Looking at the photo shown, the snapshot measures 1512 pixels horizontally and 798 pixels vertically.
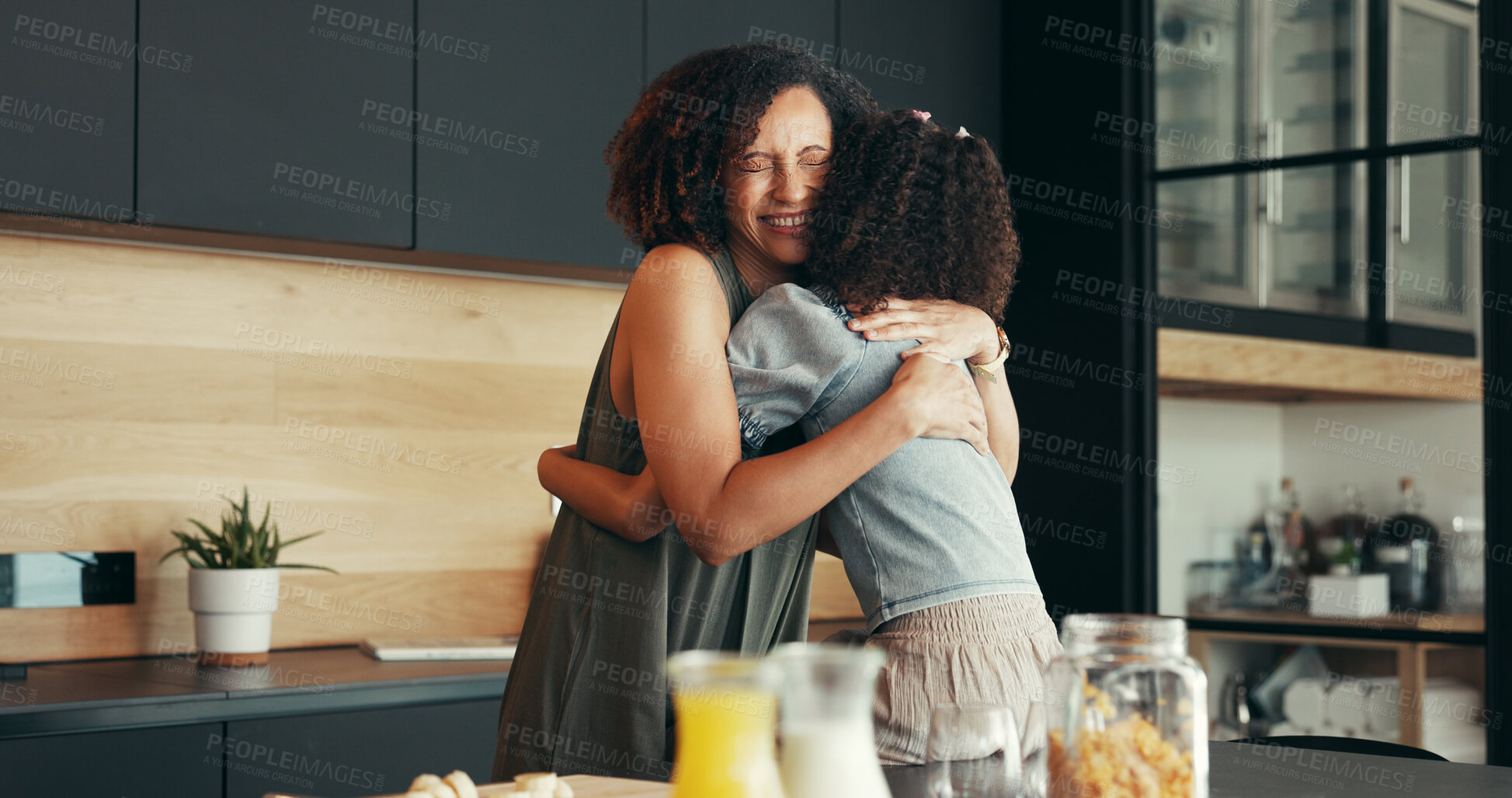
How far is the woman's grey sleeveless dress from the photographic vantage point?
121cm

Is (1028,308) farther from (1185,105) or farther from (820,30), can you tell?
(820,30)

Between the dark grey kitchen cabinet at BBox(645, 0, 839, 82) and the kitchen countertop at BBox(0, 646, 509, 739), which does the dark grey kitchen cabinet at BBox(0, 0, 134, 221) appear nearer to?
the kitchen countertop at BBox(0, 646, 509, 739)

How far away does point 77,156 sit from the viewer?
186 cm

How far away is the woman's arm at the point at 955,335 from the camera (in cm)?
115

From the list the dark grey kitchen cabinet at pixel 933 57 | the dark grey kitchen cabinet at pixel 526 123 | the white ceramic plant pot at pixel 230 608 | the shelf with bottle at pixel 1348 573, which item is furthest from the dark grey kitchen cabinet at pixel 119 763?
the shelf with bottle at pixel 1348 573

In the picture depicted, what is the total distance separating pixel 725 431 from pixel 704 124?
34cm

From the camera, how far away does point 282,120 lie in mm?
2029

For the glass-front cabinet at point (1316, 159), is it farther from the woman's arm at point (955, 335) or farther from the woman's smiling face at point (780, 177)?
the woman's smiling face at point (780, 177)

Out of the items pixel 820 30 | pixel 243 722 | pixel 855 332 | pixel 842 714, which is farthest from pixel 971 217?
pixel 820 30

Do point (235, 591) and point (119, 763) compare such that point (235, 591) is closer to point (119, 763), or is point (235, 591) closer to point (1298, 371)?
point (119, 763)

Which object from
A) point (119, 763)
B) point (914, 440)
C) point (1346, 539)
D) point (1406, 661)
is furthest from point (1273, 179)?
point (119, 763)

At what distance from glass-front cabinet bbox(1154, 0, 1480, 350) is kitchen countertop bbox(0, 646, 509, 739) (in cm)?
166

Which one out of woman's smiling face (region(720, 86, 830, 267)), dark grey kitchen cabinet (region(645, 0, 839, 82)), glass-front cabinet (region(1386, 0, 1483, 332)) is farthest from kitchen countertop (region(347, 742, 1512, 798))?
Answer: dark grey kitchen cabinet (region(645, 0, 839, 82))

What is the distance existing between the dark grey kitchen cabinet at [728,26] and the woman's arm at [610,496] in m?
1.30
